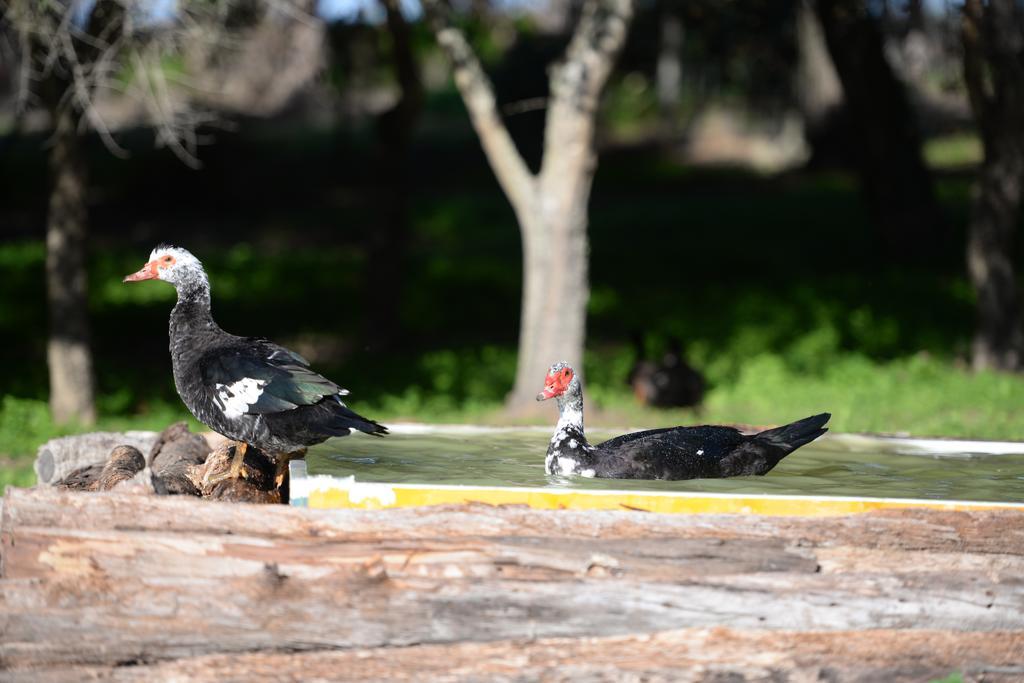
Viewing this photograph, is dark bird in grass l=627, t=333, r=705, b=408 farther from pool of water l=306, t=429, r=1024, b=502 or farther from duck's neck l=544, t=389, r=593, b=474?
duck's neck l=544, t=389, r=593, b=474

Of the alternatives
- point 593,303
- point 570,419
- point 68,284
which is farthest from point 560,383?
point 593,303

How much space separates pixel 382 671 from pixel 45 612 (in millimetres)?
1559

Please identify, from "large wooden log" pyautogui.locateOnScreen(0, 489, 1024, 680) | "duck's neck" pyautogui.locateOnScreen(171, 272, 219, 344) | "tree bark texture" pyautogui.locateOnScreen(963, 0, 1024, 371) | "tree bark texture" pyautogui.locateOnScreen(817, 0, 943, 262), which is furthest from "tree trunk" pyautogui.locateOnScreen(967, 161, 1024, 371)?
"duck's neck" pyautogui.locateOnScreen(171, 272, 219, 344)

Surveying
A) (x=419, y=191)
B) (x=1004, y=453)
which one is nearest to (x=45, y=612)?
(x=1004, y=453)

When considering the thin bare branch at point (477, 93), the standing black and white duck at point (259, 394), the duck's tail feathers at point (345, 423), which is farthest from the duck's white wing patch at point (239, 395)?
the thin bare branch at point (477, 93)

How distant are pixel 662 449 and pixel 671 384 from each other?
20.6 feet

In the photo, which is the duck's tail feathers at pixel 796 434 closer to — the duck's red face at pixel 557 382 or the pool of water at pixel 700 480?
the pool of water at pixel 700 480

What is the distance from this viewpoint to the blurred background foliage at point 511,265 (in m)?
13.9

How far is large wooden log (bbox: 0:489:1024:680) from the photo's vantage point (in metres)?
5.53

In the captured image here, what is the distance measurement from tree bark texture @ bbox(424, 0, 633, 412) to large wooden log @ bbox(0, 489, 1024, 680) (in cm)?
697

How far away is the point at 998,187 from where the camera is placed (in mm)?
14234

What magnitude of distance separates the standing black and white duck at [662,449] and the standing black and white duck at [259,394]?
106 centimetres

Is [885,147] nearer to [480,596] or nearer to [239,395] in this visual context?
[239,395]

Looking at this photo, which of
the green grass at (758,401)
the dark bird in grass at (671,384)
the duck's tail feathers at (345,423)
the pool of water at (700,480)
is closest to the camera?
the duck's tail feathers at (345,423)
